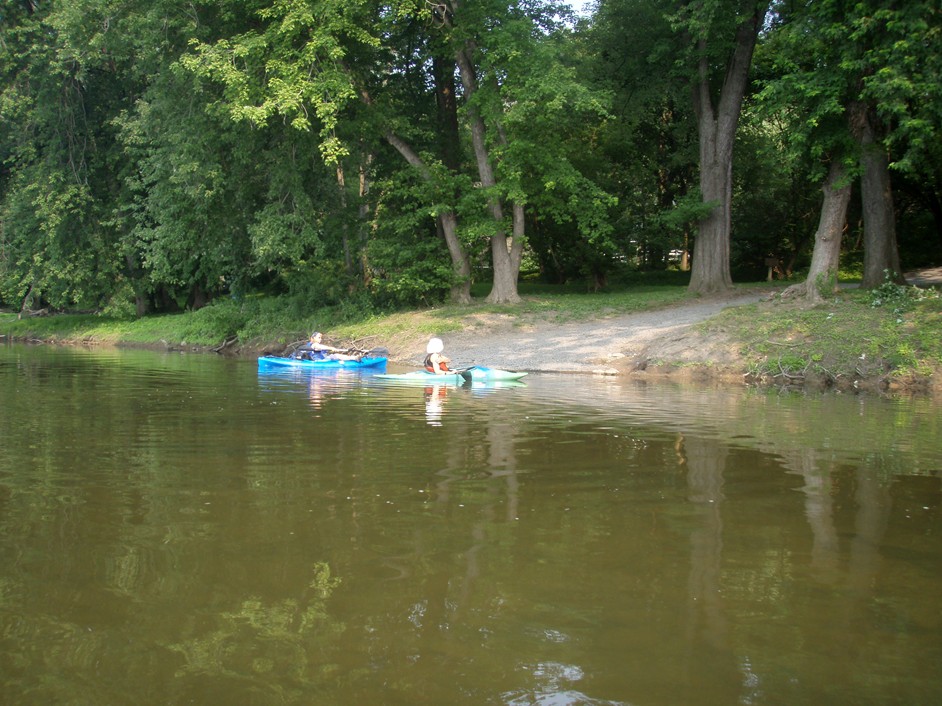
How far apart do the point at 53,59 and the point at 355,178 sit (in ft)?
43.9

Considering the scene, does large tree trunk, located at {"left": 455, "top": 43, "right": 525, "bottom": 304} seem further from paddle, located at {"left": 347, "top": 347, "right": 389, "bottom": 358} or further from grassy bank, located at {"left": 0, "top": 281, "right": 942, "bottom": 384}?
paddle, located at {"left": 347, "top": 347, "right": 389, "bottom": 358}

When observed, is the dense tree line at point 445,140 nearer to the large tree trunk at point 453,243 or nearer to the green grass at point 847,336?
the large tree trunk at point 453,243

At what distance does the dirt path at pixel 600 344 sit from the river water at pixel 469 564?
25.8 ft

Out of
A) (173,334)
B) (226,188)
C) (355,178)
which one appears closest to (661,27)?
(355,178)

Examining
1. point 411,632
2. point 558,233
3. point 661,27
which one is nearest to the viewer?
point 411,632

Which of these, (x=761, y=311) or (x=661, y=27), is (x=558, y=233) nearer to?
(x=661, y=27)

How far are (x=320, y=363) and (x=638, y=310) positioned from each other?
991 cm

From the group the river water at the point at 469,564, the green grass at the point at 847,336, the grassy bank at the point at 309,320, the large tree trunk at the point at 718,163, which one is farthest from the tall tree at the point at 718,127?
the river water at the point at 469,564

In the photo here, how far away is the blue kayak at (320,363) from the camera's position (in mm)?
22453

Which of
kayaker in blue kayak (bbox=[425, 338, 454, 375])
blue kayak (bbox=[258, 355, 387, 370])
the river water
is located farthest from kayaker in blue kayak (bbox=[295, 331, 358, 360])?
the river water

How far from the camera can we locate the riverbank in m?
17.7

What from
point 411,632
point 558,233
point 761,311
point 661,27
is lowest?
point 411,632

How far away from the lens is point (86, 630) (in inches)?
200

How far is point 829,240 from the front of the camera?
826 inches
